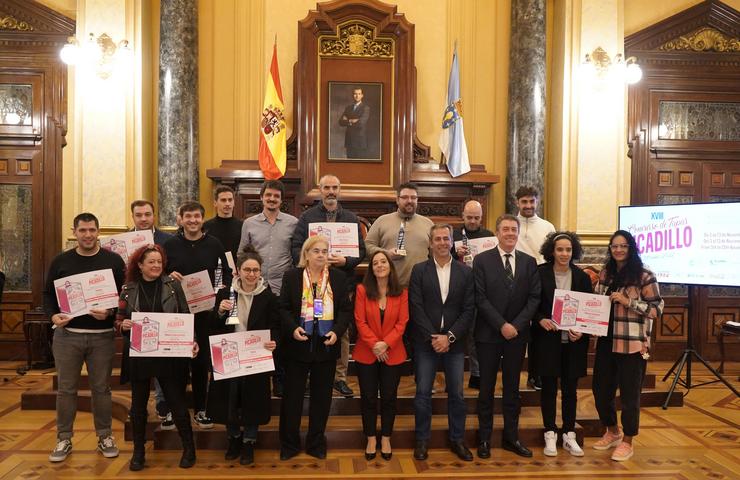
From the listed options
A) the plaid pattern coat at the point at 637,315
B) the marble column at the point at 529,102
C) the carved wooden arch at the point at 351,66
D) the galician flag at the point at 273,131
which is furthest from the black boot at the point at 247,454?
the marble column at the point at 529,102

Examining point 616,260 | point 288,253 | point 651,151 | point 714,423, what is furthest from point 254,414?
point 651,151

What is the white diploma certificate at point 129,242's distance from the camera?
188 inches

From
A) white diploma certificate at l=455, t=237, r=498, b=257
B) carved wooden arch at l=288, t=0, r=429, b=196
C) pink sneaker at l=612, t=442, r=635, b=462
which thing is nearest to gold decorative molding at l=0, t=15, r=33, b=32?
carved wooden arch at l=288, t=0, r=429, b=196

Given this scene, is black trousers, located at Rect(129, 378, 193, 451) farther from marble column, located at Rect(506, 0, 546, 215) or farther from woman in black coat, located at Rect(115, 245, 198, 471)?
marble column, located at Rect(506, 0, 546, 215)

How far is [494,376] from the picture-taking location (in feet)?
14.4

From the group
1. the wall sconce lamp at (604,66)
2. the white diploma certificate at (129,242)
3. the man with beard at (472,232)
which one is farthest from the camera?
the wall sconce lamp at (604,66)

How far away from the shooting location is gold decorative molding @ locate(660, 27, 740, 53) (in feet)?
26.7

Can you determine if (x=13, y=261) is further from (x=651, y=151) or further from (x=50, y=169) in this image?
(x=651, y=151)

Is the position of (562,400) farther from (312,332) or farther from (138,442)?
(138,442)

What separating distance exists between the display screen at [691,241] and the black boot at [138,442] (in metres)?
4.80

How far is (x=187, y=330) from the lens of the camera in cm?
408

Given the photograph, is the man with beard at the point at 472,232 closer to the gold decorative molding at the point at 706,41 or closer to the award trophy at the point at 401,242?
the award trophy at the point at 401,242

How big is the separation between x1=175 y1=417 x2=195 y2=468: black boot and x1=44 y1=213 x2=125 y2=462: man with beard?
1.89 ft

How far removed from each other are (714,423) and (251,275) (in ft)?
14.3
